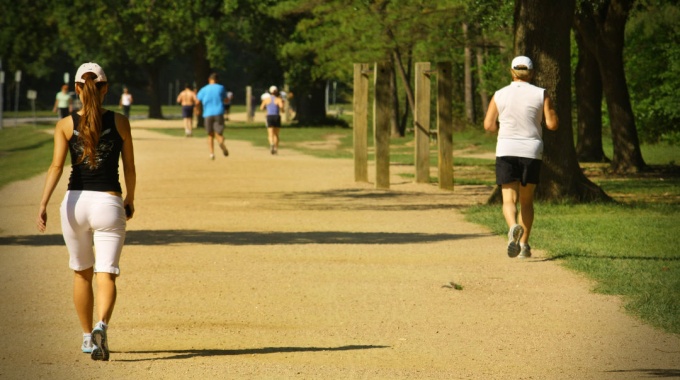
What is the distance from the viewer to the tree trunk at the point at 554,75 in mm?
17812

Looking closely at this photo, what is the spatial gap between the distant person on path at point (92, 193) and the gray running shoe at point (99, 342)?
1.4 inches

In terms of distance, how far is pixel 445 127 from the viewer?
70.4 ft

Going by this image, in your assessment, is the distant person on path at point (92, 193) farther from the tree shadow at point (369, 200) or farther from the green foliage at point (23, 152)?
the green foliage at point (23, 152)

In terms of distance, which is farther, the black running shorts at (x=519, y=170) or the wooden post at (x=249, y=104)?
the wooden post at (x=249, y=104)

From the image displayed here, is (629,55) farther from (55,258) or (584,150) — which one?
(55,258)

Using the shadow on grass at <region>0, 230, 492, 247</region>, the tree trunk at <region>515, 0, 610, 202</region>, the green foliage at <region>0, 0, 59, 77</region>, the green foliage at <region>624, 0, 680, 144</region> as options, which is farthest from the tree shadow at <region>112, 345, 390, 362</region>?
the green foliage at <region>0, 0, 59, 77</region>

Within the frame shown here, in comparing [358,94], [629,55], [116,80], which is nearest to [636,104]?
[629,55]

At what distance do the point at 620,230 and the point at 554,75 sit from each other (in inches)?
146

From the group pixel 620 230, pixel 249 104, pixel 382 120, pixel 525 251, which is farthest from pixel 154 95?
pixel 525 251

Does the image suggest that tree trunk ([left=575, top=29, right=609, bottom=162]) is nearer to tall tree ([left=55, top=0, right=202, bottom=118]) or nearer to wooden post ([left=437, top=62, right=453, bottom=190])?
wooden post ([left=437, top=62, right=453, bottom=190])

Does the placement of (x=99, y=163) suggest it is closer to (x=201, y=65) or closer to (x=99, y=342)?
(x=99, y=342)

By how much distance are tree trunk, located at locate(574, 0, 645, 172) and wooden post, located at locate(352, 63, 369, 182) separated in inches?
201

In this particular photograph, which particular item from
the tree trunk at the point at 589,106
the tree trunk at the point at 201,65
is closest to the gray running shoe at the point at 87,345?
the tree trunk at the point at 589,106

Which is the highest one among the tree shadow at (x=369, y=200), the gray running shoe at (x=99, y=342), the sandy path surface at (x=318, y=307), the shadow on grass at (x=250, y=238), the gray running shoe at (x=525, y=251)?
the gray running shoe at (x=99, y=342)
